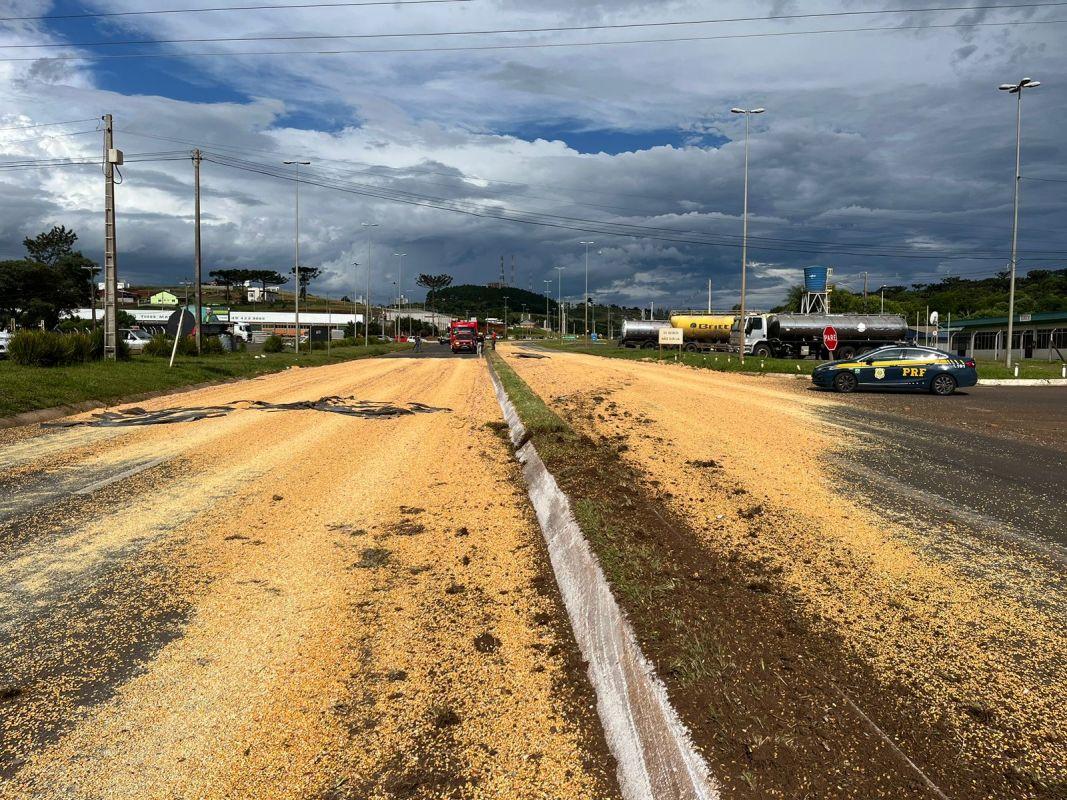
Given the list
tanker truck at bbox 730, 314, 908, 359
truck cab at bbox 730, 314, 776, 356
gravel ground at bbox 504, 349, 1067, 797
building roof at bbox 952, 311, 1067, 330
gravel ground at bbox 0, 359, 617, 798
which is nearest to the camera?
gravel ground at bbox 0, 359, 617, 798

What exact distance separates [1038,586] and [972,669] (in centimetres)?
176

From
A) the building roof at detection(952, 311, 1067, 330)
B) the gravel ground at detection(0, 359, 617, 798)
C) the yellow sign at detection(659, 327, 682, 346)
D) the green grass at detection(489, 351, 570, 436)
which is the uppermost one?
the building roof at detection(952, 311, 1067, 330)

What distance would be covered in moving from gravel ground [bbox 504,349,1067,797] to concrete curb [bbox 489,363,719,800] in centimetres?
98

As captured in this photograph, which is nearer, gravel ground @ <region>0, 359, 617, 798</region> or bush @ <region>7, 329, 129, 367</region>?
gravel ground @ <region>0, 359, 617, 798</region>

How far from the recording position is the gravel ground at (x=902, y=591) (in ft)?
9.80

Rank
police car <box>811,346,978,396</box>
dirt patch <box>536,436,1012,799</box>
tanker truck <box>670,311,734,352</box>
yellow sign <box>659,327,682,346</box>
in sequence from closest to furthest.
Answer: dirt patch <box>536,436,1012,799</box>, police car <box>811,346,978,396</box>, yellow sign <box>659,327,682,346</box>, tanker truck <box>670,311,734,352</box>

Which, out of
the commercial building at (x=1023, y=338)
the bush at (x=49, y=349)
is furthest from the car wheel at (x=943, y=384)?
the commercial building at (x=1023, y=338)

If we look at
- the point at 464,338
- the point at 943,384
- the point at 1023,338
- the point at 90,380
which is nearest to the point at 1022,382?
the point at 943,384

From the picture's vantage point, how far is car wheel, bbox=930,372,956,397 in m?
20.9

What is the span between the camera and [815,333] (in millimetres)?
46250

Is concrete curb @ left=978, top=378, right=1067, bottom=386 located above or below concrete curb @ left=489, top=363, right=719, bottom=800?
above

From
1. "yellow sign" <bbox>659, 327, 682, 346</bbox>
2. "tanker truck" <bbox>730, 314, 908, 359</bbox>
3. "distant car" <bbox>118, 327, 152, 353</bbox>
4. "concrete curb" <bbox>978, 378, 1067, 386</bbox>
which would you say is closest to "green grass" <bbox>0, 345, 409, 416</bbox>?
"distant car" <bbox>118, 327, 152, 353</bbox>

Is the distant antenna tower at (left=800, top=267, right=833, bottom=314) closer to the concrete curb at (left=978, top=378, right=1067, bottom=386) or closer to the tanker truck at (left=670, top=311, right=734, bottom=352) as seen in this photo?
the tanker truck at (left=670, top=311, right=734, bottom=352)

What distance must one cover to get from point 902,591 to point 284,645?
13.0 ft
